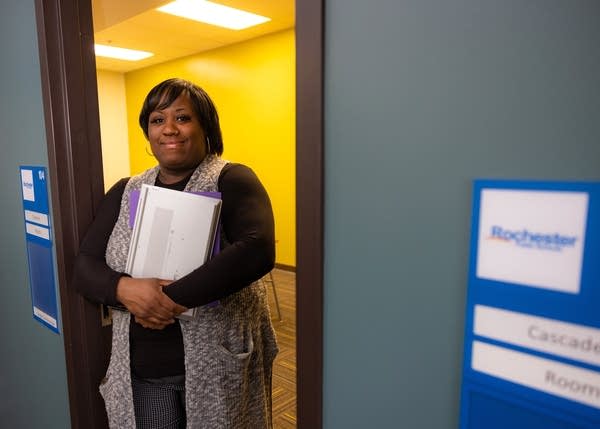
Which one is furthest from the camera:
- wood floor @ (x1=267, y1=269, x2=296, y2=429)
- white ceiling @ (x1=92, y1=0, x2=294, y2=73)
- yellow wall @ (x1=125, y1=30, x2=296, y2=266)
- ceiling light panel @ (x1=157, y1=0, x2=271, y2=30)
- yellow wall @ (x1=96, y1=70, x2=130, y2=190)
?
yellow wall @ (x1=96, y1=70, x2=130, y2=190)

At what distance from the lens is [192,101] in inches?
43.8

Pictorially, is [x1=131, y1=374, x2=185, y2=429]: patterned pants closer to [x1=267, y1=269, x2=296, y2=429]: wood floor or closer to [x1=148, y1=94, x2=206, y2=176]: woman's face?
[x1=148, y1=94, x2=206, y2=176]: woman's face

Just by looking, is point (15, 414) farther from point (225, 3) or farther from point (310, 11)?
point (225, 3)

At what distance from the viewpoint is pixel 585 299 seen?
424 mm

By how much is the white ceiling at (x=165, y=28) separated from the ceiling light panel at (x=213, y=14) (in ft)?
0.30

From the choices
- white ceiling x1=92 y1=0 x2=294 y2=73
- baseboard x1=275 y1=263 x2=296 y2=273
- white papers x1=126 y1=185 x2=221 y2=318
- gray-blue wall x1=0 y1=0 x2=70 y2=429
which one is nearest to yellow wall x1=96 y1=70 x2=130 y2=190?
white ceiling x1=92 y1=0 x2=294 y2=73

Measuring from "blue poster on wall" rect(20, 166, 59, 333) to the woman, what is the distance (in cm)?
25

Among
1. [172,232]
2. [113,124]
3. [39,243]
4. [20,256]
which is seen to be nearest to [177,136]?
[172,232]

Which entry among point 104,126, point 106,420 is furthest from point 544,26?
point 104,126

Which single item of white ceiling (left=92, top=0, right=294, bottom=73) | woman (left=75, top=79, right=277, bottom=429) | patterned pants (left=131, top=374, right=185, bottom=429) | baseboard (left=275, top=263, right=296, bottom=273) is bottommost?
baseboard (left=275, top=263, right=296, bottom=273)

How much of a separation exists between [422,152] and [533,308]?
0.21 m

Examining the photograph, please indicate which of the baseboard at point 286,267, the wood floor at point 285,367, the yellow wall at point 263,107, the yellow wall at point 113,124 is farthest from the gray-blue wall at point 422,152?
the yellow wall at point 113,124

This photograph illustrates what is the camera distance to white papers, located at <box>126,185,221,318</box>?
0.96 metres

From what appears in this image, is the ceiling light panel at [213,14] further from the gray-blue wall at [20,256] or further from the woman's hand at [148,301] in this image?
the woman's hand at [148,301]
